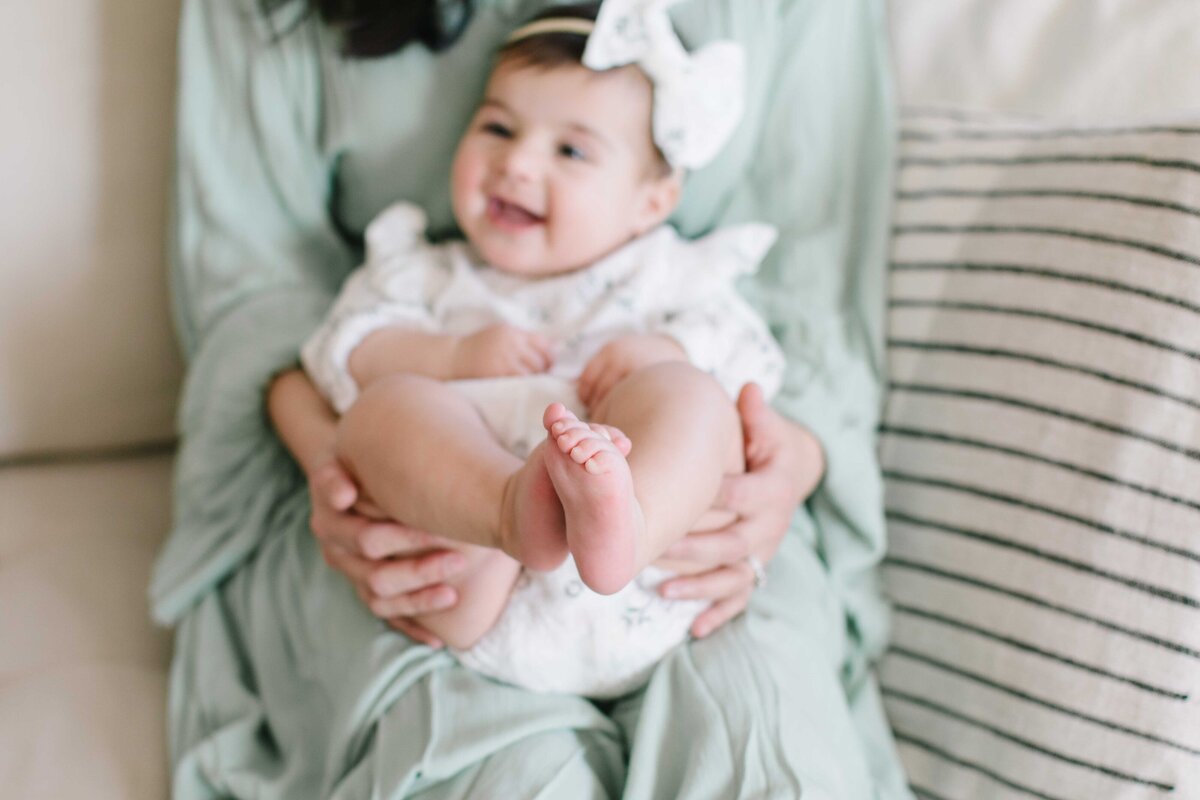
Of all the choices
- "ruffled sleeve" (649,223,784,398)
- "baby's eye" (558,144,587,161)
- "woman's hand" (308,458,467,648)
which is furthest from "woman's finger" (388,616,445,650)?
"baby's eye" (558,144,587,161)

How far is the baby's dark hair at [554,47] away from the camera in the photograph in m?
0.88

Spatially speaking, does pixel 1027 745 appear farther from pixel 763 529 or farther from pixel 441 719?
pixel 441 719

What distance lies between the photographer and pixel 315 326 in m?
0.98

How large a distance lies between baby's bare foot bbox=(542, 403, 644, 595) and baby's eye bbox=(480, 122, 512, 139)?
0.44 metres

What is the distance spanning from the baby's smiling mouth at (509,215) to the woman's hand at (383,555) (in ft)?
0.88

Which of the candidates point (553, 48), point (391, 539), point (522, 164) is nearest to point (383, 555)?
point (391, 539)

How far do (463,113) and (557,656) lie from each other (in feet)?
1.79

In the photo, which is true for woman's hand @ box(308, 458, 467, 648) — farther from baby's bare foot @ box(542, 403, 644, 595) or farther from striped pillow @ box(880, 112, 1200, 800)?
striped pillow @ box(880, 112, 1200, 800)

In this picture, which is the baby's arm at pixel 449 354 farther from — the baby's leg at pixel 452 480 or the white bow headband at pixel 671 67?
the white bow headband at pixel 671 67

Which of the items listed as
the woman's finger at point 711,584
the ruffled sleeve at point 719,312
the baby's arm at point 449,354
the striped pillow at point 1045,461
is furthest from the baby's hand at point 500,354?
the striped pillow at point 1045,461

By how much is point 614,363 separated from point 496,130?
280 millimetres

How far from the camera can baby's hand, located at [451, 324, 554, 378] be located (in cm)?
81

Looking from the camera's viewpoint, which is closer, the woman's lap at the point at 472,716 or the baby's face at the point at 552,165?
the woman's lap at the point at 472,716

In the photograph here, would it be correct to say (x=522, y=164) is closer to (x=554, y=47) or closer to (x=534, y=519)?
(x=554, y=47)
